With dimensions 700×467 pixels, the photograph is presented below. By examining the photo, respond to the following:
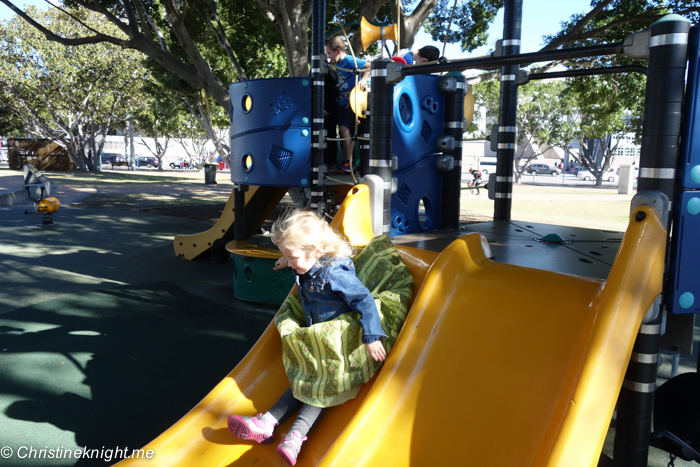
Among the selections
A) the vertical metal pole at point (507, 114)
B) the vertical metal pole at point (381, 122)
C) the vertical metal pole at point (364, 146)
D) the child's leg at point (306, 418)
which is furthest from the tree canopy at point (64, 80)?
the child's leg at point (306, 418)

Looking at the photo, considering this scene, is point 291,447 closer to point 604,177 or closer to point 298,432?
point 298,432

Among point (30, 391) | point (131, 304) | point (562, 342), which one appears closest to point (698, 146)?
point (562, 342)

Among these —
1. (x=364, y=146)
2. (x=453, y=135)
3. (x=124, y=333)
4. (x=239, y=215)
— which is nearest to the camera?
(x=124, y=333)

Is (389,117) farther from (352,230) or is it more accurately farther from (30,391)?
(30,391)

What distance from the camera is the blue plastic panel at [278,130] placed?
5566 mm

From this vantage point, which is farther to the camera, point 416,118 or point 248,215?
point 248,215

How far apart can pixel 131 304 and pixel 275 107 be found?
259 centimetres

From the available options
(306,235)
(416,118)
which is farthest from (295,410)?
(416,118)

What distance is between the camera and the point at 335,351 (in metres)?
2.42

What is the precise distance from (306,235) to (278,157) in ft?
10.9

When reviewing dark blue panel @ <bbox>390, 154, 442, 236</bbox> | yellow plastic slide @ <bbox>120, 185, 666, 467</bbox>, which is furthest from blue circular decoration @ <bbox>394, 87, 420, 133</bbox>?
yellow plastic slide @ <bbox>120, 185, 666, 467</bbox>

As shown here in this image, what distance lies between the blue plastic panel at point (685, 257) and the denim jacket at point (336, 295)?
122cm

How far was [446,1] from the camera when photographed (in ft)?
41.6

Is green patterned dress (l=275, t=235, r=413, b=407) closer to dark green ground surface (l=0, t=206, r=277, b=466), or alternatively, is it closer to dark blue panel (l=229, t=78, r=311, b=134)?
dark green ground surface (l=0, t=206, r=277, b=466)
